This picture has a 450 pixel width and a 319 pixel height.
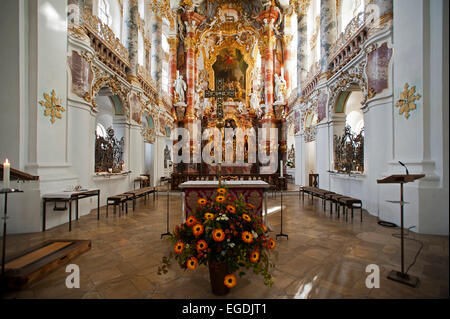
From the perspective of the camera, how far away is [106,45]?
730cm

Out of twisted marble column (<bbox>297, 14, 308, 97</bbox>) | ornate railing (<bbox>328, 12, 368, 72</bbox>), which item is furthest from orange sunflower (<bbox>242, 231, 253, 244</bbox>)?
twisted marble column (<bbox>297, 14, 308, 97</bbox>)

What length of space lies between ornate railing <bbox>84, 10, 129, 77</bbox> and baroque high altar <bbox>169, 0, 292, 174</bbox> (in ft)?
18.2

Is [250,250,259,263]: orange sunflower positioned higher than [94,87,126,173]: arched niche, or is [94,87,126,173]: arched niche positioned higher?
[94,87,126,173]: arched niche

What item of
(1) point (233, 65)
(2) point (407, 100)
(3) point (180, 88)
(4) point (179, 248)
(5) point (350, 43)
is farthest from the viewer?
(1) point (233, 65)

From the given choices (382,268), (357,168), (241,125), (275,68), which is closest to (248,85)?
(275,68)

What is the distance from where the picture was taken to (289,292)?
2260 millimetres

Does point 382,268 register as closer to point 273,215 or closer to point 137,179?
point 273,215

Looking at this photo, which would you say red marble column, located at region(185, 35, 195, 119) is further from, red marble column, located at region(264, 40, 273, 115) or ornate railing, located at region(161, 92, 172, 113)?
red marble column, located at region(264, 40, 273, 115)

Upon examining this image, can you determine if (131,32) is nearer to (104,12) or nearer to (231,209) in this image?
(104,12)

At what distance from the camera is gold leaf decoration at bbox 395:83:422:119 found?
4332 millimetres

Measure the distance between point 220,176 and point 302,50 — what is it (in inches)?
477

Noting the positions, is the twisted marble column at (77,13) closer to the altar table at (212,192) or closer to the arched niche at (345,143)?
the altar table at (212,192)

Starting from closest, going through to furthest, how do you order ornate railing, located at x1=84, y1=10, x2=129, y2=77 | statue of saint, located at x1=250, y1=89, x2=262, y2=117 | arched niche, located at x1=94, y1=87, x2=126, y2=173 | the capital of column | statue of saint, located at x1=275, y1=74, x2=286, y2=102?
ornate railing, located at x1=84, y1=10, x2=129, y2=77 < arched niche, located at x1=94, y1=87, x2=126, y2=173 < statue of saint, located at x1=275, y1=74, x2=286, y2=102 < the capital of column < statue of saint, located at x1=250, y1=89, x2=262, y2=117

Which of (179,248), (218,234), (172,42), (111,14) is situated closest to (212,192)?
(179,248)
